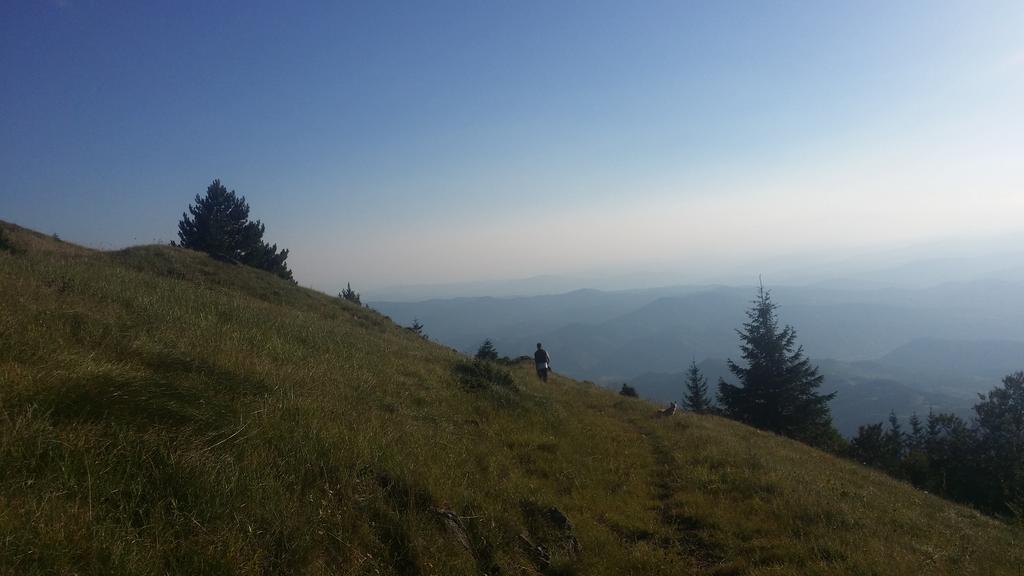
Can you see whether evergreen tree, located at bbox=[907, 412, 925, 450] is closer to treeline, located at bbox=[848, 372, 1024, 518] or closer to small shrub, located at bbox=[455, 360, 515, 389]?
treeline, located at bbox=[848, 372, 1024, 518]

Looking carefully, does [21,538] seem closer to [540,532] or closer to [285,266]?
[540,532]

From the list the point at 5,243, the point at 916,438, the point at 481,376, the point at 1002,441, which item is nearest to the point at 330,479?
the point at 481,376

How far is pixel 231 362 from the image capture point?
21.9 ft

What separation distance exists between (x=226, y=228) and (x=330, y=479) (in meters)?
38.0

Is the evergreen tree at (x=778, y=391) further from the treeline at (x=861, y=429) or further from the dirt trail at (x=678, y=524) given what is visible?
the dirt trail at (x=678, y=524)

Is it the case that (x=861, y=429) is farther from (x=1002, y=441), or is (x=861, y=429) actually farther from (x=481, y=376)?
(x=481, y=376)

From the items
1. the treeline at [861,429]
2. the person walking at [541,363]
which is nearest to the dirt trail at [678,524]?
the person walking at [541,363]

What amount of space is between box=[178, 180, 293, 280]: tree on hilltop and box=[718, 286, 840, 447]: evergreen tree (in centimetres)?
3457

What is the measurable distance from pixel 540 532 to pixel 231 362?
4.53 m

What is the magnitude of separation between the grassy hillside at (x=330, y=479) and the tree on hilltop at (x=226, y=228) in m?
29.1

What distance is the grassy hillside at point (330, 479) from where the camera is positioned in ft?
11.3

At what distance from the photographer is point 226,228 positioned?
121 feet

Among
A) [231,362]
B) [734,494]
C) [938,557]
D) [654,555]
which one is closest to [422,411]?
[231,362]

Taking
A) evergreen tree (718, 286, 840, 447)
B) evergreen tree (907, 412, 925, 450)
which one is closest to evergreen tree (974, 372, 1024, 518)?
evergreen tree (718, 286, 840, 447)
